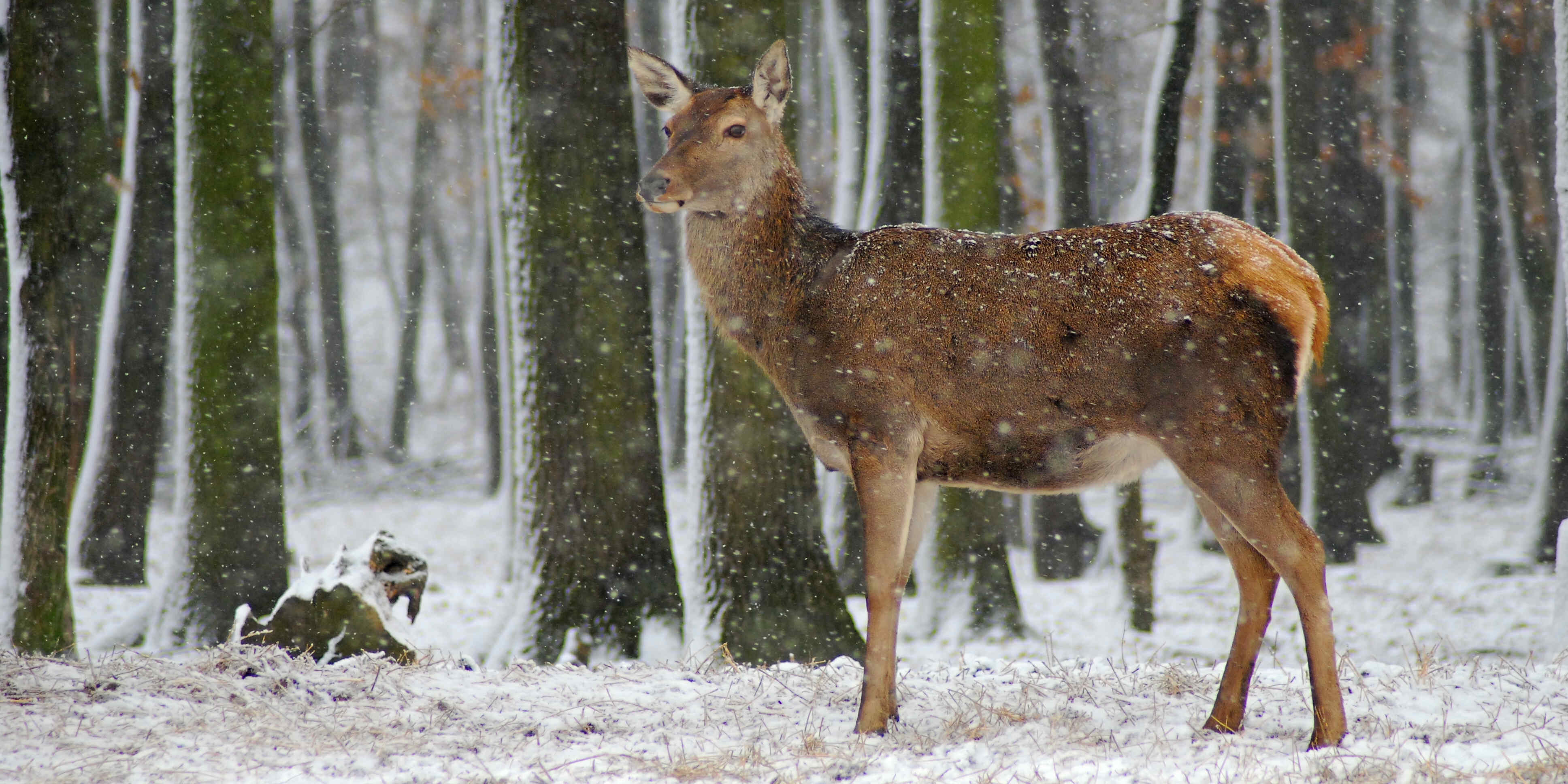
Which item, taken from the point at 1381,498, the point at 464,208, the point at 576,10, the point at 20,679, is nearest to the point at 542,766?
the point at 20,679

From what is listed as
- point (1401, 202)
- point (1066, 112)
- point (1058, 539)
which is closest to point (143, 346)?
point (1058, 539)

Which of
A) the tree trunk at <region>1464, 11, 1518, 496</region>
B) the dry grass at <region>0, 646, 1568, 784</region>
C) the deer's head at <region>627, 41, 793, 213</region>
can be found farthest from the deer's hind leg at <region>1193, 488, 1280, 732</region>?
the tree trunk at <region>1464, 11, 1518, 496</region>

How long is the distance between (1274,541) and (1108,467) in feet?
2.50

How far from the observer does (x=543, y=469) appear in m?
7.47

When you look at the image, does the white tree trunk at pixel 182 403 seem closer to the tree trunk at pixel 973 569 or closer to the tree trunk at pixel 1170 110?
the tree trunk at pixel 973 569

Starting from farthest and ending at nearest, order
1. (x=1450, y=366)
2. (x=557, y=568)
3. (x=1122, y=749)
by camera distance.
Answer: (x=1450, y=366) → (x=557, y=568) → (x=1122, y=749)

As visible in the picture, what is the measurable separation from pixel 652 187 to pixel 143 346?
752 centimetres

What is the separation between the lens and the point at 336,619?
6.87 metres

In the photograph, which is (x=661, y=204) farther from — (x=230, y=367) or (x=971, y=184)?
(x=971, y=184)

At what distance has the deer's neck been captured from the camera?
5.75 meters

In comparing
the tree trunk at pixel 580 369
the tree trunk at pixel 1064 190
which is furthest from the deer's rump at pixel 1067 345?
the tree trunk at pixel 1064 190

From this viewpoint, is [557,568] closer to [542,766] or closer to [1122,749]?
[542,766]

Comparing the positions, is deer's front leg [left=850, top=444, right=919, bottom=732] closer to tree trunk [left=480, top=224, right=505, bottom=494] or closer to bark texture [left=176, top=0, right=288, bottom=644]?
bark texture [left=176, top=0, right=288, bottom=644]

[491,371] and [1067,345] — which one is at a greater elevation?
[1067,345]
